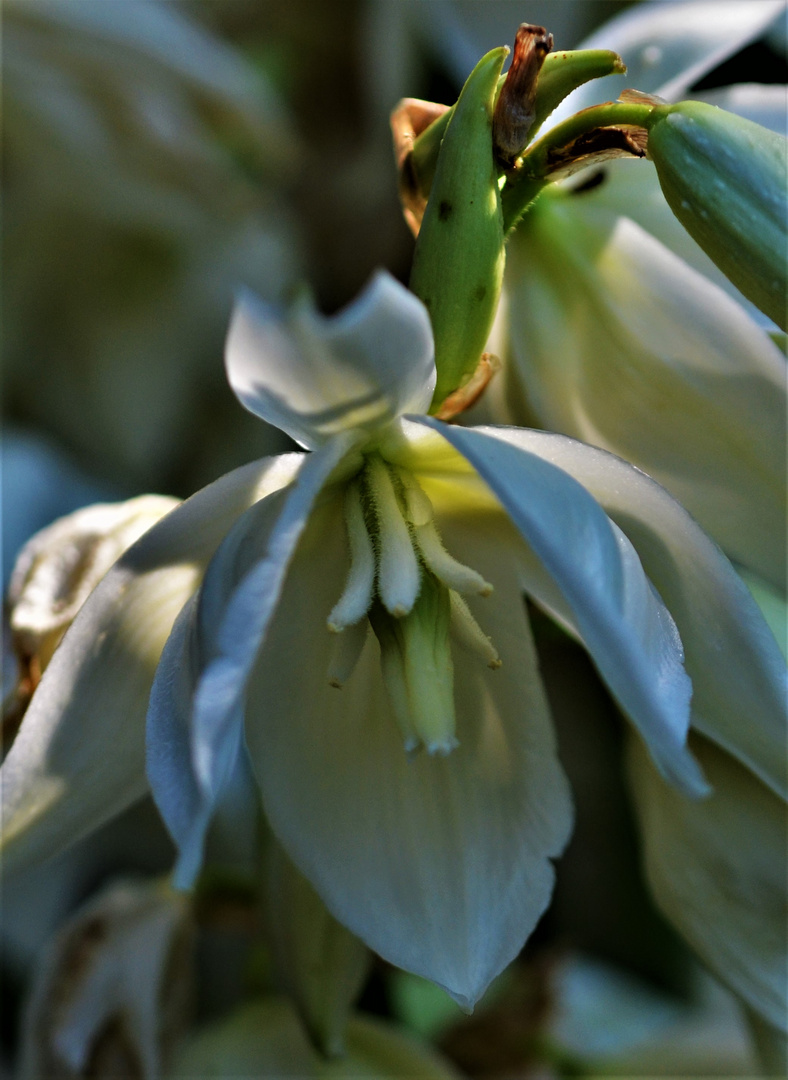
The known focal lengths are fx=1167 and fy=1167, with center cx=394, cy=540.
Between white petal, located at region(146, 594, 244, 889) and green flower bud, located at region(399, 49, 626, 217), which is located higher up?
green flower bud, located at region(399, 49, 626, 217)

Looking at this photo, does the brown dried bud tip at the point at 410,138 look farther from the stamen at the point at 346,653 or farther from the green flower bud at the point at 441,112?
the stamen at the point at 346,653

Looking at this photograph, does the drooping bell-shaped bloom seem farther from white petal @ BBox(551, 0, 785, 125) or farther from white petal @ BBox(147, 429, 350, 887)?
white petal @ BBox(551, 0, 785, 125)

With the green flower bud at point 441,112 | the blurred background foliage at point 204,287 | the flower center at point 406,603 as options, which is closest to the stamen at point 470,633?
the flower center at point 406,603

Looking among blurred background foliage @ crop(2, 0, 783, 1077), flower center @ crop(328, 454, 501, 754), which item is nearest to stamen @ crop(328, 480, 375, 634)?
flower center @ crop(328, 454, 501, 754)

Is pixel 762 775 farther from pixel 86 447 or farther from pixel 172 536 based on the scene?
pixel 86 447

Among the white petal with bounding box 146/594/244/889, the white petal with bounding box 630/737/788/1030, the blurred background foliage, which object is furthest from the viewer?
the blurred background foliage

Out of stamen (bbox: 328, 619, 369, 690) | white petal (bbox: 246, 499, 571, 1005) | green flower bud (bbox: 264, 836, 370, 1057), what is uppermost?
stamen (bbox: 328, 619, 369, 690)

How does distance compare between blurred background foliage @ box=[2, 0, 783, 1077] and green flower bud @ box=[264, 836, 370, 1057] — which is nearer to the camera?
green flower bud @ box=[264, 836, 370, 1057]
